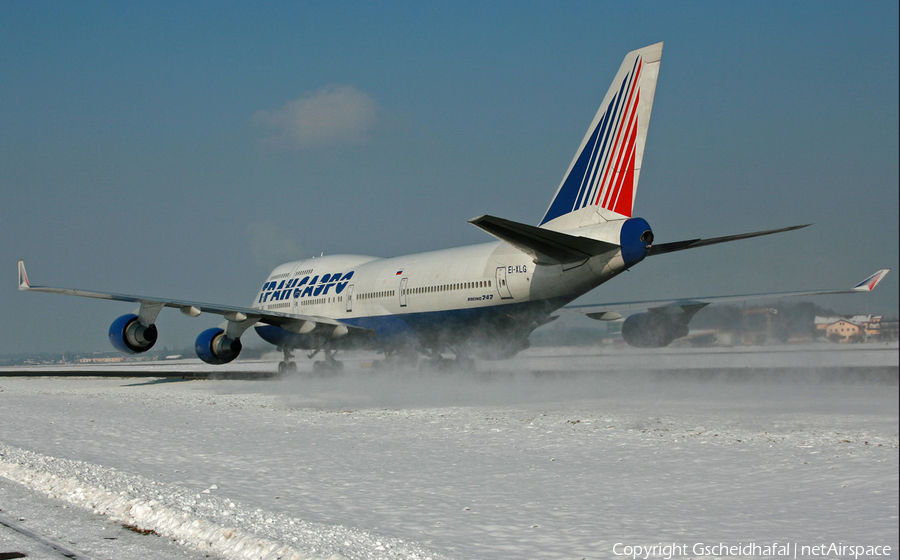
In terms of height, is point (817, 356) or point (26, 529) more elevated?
point (817, 356)

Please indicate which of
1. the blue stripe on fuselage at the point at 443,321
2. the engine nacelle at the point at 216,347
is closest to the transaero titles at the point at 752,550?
the blue stripe on fuselage at the point at 443,321

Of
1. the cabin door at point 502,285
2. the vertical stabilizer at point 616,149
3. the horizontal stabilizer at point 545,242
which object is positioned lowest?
the cabin door at point 502,285

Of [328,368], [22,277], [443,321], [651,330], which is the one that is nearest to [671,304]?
[651,330]

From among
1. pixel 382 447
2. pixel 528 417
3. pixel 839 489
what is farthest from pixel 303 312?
pixel 839 489

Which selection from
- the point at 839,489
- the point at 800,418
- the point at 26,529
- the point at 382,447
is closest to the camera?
the point at 26,529

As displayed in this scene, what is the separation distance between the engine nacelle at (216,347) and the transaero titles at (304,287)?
437 cm

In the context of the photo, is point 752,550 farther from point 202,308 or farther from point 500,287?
point 202,308

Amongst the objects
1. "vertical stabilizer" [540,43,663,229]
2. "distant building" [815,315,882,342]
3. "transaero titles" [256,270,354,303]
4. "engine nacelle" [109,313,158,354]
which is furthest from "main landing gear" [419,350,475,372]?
"distant building" [815,315,882,342]

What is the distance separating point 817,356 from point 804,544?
9818 mm

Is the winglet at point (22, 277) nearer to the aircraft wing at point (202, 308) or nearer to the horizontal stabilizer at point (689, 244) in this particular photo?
the aircraft wing at point (202, 308)

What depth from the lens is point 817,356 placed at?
13.3 metres

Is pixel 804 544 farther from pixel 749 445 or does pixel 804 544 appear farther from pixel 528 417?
pixel 528 417

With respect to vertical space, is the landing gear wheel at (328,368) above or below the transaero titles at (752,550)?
below

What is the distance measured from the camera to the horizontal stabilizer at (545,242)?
15.4 metres
